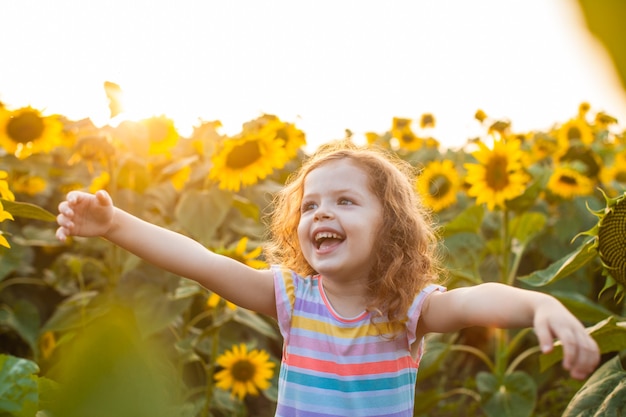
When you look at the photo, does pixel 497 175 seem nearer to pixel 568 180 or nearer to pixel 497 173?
pixel 497 173

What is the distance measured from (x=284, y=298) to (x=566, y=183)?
217 centimetres

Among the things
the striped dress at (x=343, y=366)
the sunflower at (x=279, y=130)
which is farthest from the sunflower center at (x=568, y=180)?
the striped dress at (x=343, y=366)

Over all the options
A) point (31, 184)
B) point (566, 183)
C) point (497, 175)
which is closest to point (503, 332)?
point (497, 175)

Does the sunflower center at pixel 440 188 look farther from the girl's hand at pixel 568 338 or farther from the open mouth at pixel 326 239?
the girl's hand at pixel 568 338

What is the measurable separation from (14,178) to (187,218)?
145cm

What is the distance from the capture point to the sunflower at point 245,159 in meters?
2.63

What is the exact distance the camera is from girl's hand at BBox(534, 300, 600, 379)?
2.58 feet

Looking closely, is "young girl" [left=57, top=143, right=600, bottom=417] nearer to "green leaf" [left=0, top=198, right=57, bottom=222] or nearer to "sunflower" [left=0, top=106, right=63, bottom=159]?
"green leaf" [left=0, top=198, right=57, bottom=222]

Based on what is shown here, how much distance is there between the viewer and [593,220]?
3.22 m

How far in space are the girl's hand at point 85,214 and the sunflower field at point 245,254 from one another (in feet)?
0.57

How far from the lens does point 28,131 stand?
117 inches

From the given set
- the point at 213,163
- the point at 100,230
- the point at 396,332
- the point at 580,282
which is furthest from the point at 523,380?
the point at 100,230

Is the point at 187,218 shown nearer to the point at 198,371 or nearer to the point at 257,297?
the point at 198,371

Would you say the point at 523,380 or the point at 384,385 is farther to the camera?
the point at 523,380
